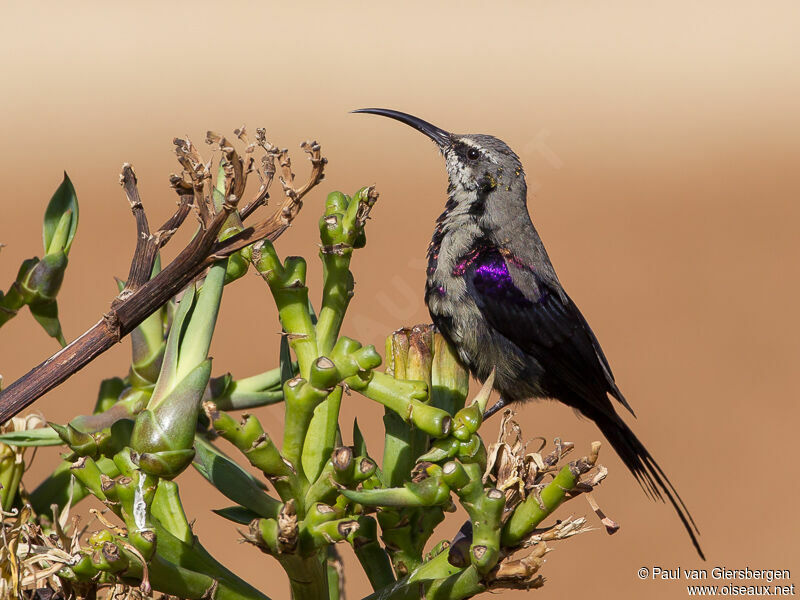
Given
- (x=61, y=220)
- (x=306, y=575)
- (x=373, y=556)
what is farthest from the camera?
(x=61, y=220)

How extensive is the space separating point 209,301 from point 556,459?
0.61 m

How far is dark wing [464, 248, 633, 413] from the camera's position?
129 inches

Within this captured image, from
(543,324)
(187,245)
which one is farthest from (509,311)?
(187,245)

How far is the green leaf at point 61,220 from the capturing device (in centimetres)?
196

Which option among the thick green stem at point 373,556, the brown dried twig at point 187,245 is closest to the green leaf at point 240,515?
the thick green stem at point 373,556

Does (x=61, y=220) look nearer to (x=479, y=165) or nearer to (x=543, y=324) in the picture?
(x=543, y=324)

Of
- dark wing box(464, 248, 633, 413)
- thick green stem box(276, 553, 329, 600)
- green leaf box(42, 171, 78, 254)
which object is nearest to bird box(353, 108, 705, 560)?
dark wing box(464, 248, 633, 413)

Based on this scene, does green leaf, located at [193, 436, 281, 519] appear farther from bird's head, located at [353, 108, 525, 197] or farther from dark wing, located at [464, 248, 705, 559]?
bird's head, located at [353, 108, 525, 197]

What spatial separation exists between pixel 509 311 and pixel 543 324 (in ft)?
0.52

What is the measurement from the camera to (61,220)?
77.4 inches

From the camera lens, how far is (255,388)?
1.94m

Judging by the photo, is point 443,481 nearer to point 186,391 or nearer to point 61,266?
point 186,391

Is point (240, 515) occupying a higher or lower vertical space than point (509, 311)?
lower

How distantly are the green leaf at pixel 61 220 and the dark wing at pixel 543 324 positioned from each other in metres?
1.60
